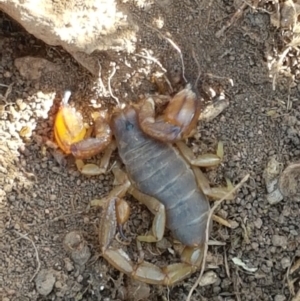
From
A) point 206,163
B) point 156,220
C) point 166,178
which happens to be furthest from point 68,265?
point 206,163

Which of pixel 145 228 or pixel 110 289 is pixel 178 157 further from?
pixel 110 289

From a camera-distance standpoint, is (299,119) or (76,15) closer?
(76,15)

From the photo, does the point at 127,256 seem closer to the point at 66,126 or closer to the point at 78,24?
the point at 66,126

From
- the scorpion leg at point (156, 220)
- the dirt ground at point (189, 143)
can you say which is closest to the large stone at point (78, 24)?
the dirt ground at point (189, 143)

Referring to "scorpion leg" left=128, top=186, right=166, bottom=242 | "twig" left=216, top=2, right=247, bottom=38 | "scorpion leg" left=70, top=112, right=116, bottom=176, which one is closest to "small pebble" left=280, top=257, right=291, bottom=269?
"scorpion leg" left=128, top=186, right=166, bottom=242

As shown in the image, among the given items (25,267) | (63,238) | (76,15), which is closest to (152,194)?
(63,238)

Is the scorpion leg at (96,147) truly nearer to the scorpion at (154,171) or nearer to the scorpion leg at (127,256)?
the scorpion at (154,171)
